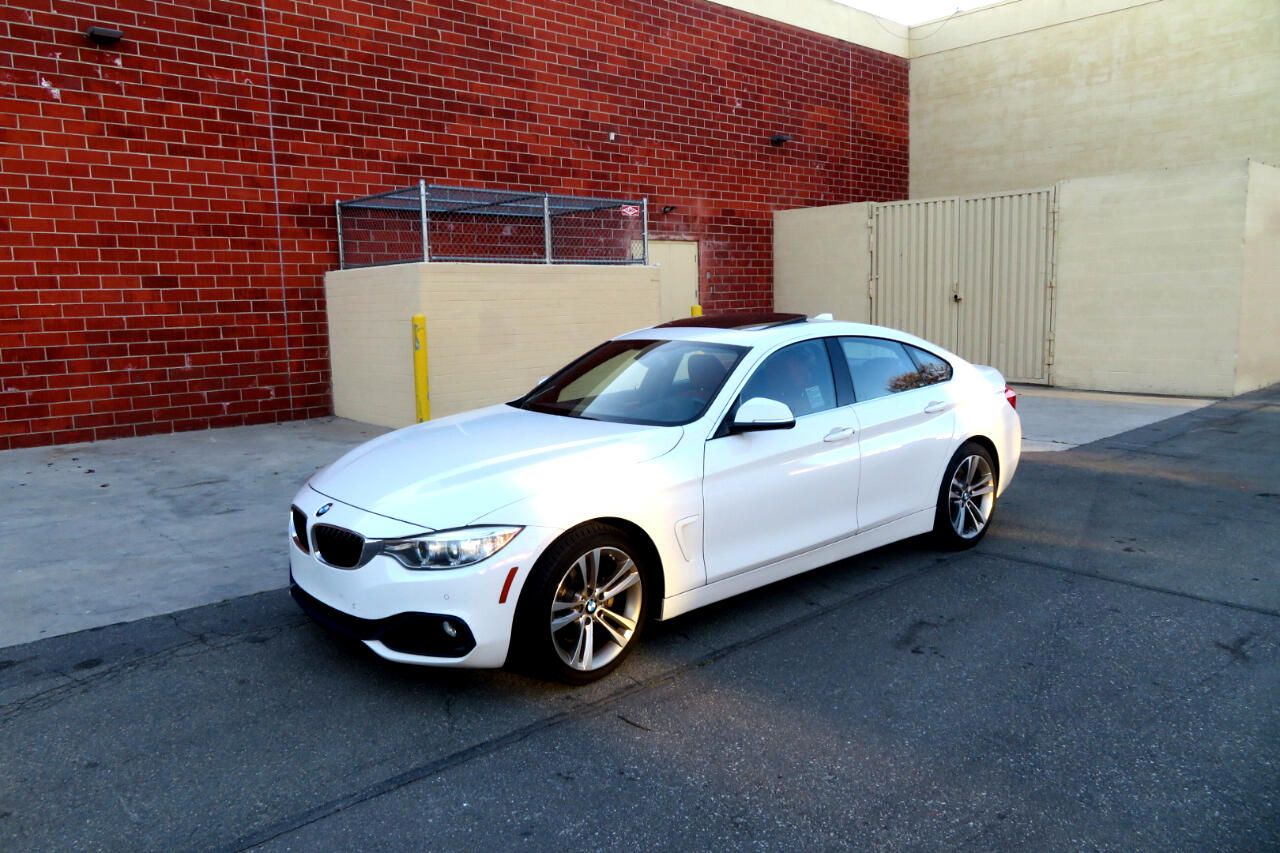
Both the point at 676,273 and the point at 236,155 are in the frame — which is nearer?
the point at 236,155

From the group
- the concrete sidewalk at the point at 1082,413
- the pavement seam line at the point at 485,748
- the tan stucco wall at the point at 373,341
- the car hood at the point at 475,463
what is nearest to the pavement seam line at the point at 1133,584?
the pavement seam line at the point at 485,748

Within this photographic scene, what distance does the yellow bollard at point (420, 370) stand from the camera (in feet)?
32.4

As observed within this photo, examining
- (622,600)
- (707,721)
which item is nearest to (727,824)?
(707,721)

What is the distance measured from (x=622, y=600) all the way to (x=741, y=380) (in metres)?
→ 1.33

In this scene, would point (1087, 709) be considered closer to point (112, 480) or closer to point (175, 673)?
point (175, 673)

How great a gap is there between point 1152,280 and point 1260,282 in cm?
133

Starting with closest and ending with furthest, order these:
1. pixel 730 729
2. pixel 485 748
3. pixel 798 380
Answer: pixel 485 748 < pixel 730 729 < pixel 798 380

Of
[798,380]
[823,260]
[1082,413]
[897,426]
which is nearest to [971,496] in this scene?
[897,426]

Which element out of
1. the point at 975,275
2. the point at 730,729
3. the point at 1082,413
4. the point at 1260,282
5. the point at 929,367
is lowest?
the point at 730,729

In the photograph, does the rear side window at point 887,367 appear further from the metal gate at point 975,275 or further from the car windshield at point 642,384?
the metal gate at point 975,275

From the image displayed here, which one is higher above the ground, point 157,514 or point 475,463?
point 475,463

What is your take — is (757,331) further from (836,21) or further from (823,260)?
(836,21)

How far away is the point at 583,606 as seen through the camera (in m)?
4.03

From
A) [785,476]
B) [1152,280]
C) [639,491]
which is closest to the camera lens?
[639,491]
